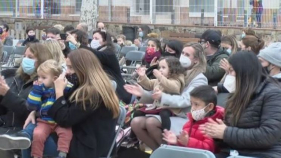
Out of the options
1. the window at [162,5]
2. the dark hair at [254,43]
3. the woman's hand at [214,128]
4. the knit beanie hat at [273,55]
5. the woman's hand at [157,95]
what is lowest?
the woman's hand at [214,128]

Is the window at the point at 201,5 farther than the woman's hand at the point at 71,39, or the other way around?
the window at the point at 201,5

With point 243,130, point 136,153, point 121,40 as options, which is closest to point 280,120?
point 243,130

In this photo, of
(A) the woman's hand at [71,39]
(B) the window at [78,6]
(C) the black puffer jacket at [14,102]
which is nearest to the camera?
(C) the black puffer jacket at [14,102]

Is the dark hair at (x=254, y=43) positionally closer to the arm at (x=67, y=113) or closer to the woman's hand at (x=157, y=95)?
the woman's hand at (x=157, y=95)

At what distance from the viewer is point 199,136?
530 cm

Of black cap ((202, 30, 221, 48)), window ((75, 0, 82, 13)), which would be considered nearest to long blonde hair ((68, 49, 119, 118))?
black cap ((202, 30, 221, 48))

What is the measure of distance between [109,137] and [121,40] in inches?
469

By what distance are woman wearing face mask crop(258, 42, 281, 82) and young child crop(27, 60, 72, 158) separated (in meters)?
1.84

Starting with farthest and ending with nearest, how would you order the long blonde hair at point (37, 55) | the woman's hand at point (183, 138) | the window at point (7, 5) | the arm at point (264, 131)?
the window at point (7, 5) → the long blonde hair at point (37, 55) → the woman's hand at point (183, 138) → the arm at point (264, 131)

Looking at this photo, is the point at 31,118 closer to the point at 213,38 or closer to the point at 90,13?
the point at 213,38

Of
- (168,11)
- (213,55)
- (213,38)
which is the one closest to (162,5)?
(168,11)

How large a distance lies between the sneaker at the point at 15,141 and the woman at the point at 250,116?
62.7 inches

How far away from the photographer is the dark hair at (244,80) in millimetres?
5016

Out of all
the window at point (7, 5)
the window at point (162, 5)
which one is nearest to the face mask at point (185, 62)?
the window at point (162, 5)
